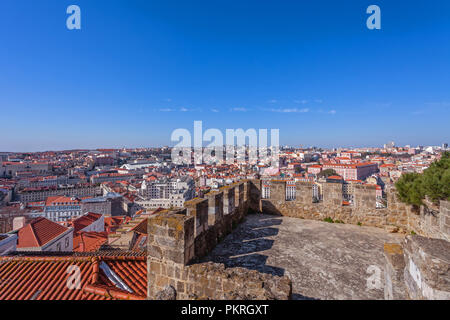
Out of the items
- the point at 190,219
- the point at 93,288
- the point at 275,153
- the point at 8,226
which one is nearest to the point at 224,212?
the point at 190,219

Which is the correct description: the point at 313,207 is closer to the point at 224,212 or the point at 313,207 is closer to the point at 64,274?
the point at 224,212

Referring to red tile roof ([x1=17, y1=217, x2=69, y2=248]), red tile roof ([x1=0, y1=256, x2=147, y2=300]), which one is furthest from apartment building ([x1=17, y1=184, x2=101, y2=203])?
red tile roof ([x1=0, y1=256, x2=147, y2=300])

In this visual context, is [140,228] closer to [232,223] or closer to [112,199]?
[232,223]

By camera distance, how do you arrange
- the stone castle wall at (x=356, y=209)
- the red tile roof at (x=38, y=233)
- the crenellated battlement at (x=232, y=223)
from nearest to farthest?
the crenellated battlement at (x=232, y=223) → the stone castle wall at (x=356, y=209) → the red tile roof at (x=38, y=233)

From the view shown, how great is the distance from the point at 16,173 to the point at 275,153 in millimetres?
125588

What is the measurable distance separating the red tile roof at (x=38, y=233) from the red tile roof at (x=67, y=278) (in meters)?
9.67

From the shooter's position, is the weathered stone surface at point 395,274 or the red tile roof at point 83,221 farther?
the red tile roof at point 83,221

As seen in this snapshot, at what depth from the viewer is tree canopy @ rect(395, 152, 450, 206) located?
481 cm

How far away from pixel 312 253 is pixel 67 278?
6587 mm

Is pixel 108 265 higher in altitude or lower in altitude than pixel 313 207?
lower

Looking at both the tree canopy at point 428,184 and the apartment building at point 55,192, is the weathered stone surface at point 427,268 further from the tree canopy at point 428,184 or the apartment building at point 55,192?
the apartment building at point 55,192

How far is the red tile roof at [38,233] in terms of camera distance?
15045 millimetres

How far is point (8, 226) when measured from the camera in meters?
29.9

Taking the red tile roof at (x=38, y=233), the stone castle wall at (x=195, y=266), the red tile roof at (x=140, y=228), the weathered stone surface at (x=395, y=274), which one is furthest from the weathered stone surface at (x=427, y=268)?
the red tile roof at (x=38, y=233)
